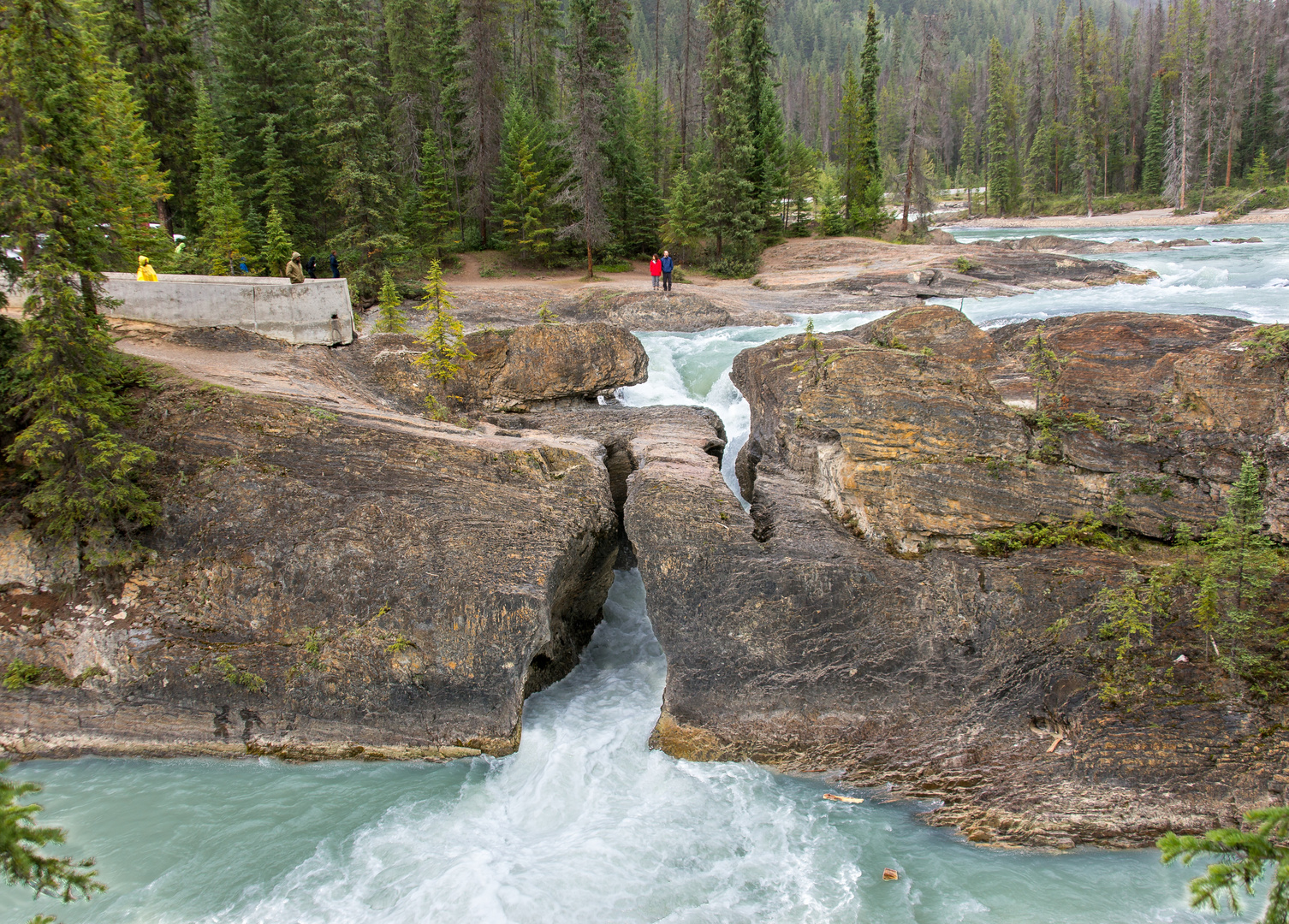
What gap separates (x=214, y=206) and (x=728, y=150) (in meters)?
22.3

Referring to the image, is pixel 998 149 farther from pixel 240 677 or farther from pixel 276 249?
pixel 240 677

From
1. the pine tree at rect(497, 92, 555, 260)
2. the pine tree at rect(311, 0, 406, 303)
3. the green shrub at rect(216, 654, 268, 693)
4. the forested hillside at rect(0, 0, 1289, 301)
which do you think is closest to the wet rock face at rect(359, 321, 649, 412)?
the forested hillside at rect(0, 0, 1289, 301)

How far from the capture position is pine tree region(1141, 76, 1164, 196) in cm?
6550

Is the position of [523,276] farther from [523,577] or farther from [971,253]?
[523,577]

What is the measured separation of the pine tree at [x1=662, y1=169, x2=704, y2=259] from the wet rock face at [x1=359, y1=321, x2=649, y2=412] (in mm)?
20571

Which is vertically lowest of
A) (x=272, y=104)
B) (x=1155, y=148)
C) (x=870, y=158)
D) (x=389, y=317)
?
(x=389, y=317)

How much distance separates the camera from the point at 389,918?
7.83m

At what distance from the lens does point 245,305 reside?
54.1 ft

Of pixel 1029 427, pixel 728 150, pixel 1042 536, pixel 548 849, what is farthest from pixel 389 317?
pixel 728 150

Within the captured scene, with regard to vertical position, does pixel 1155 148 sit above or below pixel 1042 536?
above

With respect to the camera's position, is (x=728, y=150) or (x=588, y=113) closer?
(x=588, y=113)

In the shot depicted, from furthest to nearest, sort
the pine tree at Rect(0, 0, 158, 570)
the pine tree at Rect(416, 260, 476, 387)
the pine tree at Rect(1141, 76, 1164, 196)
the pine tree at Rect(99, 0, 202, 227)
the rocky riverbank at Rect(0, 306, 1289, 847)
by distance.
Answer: the pine tree at Rect(1141, 76, 1164, 196) < the pine tree at Rect(99, 0, 202, 227) < the pine tree at Rect(416, 260, 476, 387) < the pine tree at Rect(0, 0, 158, 570) < the rocky riverbank at Rect(0, 306, 1289, 847)

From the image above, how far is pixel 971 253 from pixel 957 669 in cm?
2647

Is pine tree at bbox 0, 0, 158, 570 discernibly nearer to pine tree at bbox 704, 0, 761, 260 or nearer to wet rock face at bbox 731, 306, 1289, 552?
wet rock face at bbox 731, 306, 1289, 552
